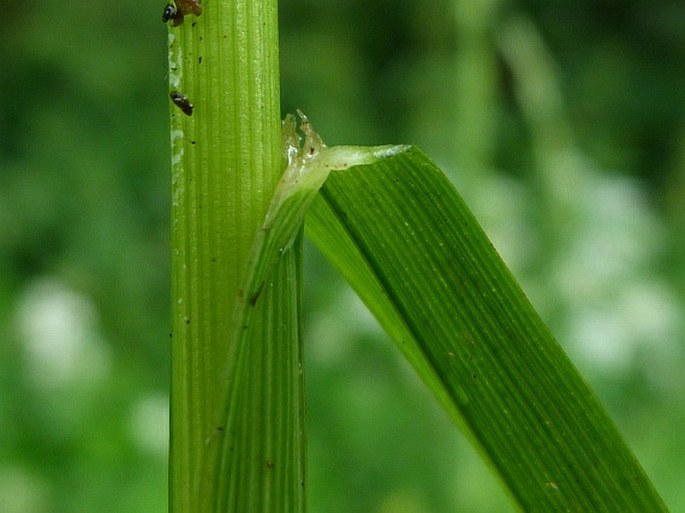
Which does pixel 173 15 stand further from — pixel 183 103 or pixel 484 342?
pixel 484 342

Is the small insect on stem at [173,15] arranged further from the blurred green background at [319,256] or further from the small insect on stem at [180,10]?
the blurred green background at [319,256]

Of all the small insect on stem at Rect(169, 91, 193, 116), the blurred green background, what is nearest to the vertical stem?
the small insect on stem at Rect(169, 91, 193, 116)

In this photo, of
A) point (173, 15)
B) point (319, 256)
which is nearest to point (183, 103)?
point (173, 15)

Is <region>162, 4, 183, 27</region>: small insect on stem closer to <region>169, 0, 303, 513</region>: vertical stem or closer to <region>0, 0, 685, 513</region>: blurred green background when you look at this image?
<region>169, 0, 303, 513</region>: vertical stem

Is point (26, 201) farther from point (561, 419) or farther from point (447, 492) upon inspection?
point (561, 419)

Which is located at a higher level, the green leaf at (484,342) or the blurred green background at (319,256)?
the blurred green background at (319,256)

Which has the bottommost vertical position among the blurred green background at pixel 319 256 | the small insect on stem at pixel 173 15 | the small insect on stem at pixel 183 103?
the small insect on stem at pixel 183 103

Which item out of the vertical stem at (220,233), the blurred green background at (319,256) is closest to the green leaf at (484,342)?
the vertical stem at (220,233)
